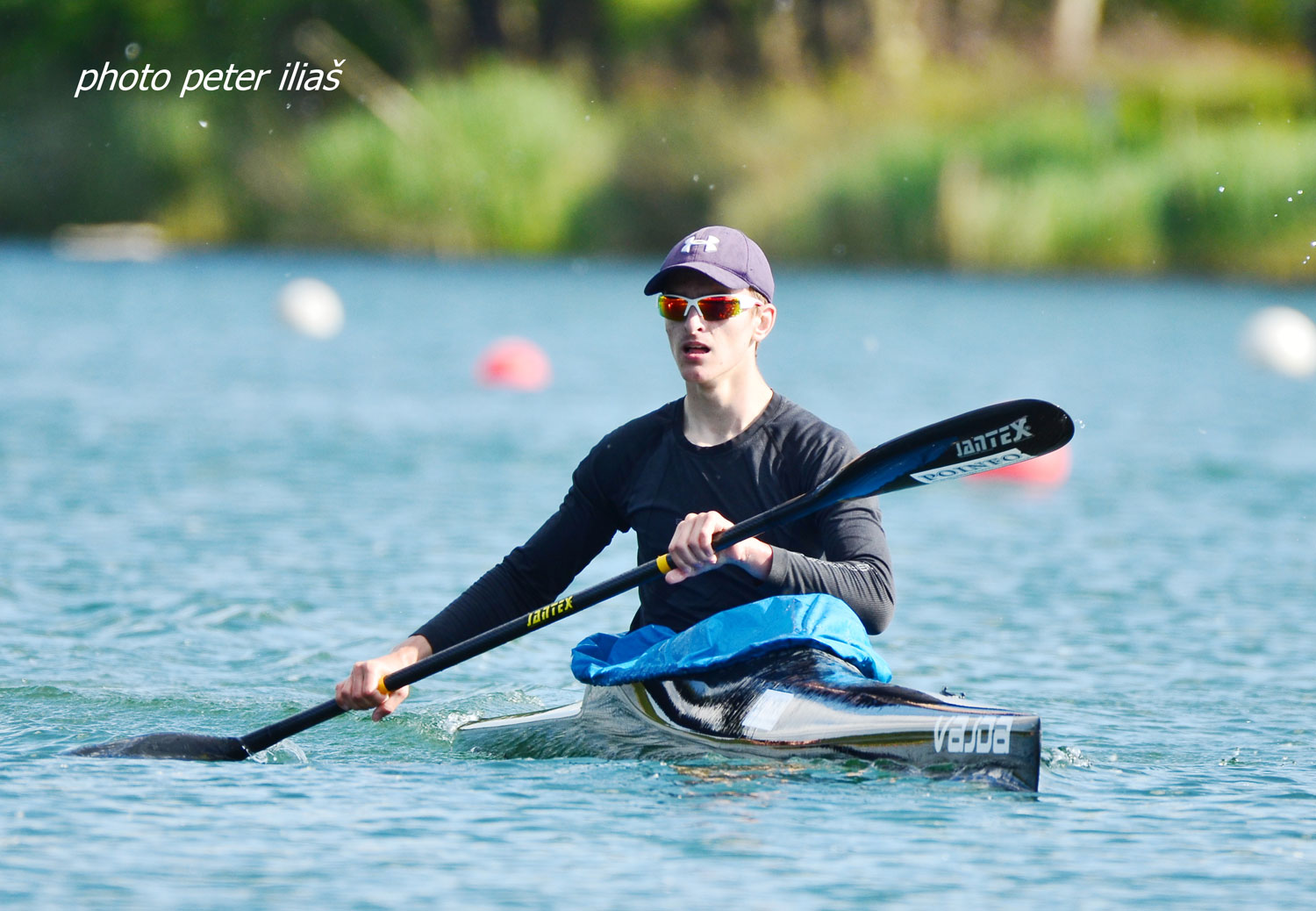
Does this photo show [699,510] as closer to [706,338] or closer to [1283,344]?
[706,338]

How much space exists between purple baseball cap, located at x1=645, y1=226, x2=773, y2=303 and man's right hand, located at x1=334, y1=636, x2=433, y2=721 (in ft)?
3.93

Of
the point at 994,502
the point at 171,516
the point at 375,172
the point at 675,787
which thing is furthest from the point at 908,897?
the point at 375,172

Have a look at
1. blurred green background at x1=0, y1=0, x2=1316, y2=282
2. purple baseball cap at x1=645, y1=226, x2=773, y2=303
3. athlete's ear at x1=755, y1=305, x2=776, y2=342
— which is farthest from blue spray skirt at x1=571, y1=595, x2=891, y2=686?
blurred green background at x1=0, y1=0, x2=1316, y2=282

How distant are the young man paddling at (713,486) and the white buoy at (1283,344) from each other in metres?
14.1

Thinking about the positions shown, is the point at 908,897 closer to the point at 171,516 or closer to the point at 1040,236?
the point at 171,516

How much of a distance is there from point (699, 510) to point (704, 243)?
0.71 meters

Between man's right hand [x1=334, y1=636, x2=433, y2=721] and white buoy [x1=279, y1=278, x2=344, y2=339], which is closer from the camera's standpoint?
man's right hand [x1=334, y1=636, x2=433, y2=721]

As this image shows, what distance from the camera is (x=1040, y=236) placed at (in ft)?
88.1

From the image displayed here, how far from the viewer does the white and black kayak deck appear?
501 cm

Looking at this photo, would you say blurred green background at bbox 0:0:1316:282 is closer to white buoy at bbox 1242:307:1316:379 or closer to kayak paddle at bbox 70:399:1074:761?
white buoy at bbox 1242:307:1316:379

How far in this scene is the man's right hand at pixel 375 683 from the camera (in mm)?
5367

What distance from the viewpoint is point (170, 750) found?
227 inches

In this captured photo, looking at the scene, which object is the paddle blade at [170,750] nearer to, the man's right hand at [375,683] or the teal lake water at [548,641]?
the teal lake water at [548,641]

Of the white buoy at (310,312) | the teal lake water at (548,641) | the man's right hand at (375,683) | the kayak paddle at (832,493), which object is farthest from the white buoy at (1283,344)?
the man's right hand at (375,683)
